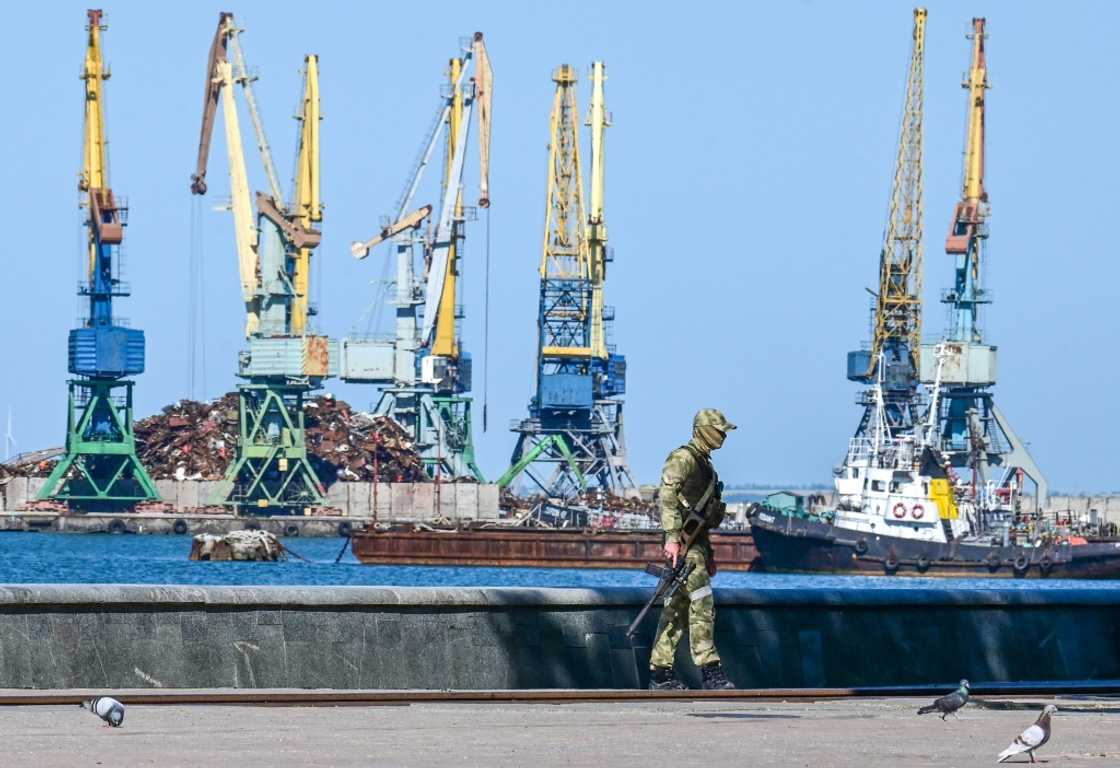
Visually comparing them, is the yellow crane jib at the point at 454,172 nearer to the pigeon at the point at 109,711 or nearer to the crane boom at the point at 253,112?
the crane boom at the point at 253,112

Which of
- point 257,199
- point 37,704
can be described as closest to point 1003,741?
point 37,704

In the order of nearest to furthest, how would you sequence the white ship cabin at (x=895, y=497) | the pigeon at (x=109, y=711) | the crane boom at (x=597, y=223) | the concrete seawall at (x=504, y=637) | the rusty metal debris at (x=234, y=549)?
1. the pigeon at (x=109, y=711)
2. the concrete seawall at (x=504, y=637)
3. the white ship cabin at (x=895, y=497)
4. the rusty metal debris at (x=234, y=549)
5. the crane boom at (x=597, y=223)

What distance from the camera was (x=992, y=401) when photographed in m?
113

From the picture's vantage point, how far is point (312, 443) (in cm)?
13362

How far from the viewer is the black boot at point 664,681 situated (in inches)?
478

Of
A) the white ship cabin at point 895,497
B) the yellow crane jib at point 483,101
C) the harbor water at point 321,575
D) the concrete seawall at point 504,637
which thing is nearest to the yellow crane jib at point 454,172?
the yellow crane jib at point 483,101

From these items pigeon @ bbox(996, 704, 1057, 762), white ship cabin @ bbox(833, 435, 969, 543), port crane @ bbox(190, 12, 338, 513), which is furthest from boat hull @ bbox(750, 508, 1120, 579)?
pigeon @ bbox(996, 704, 1057, 762)

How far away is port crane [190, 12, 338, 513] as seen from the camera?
364ft

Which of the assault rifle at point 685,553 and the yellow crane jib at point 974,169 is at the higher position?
the yellow crane jib at point 974,169

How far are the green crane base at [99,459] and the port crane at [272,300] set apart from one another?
4890 mm

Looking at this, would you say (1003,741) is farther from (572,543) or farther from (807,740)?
(572,543)

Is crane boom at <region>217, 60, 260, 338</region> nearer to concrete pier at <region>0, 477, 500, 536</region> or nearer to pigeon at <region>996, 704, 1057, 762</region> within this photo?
concrete pier at <region>0, 477, 500, 536</region>

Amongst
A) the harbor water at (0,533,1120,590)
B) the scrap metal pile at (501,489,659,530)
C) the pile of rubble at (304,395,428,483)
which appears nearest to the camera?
the harbor water at (0,533,1120,590)

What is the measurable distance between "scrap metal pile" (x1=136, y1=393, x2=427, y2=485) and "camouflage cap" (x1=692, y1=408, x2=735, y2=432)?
116 meters
